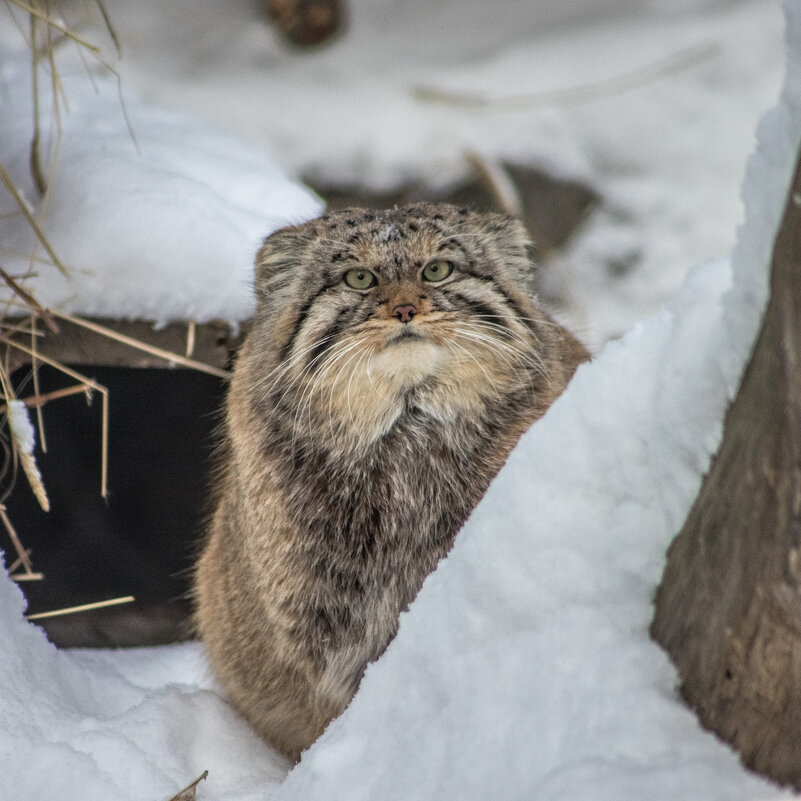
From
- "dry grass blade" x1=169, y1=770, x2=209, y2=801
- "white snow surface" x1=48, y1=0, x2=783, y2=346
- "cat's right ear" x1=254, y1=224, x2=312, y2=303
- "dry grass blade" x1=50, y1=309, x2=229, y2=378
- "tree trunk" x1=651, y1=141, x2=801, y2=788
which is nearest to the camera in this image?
"tree trunk" x1=651, y1=141, x2=801, y2=788

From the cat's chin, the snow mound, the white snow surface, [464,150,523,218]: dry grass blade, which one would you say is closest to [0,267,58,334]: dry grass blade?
the snow mound

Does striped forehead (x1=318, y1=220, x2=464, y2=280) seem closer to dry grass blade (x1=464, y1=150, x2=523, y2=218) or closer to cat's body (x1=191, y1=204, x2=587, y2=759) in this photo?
cat's body (x1=191, y1=204, x2=587, y2=759)

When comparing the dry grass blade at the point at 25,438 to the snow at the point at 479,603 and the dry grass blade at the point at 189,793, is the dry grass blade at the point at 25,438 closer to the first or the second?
the snow at the point at 479,603

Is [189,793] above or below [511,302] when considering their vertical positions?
below

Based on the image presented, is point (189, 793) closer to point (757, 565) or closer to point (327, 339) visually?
point (327, 339)

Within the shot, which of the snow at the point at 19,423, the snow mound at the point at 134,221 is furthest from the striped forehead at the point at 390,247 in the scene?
the snow at the point at 19,423

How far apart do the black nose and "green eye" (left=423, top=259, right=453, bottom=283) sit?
0.64 ft

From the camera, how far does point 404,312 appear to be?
2.64m

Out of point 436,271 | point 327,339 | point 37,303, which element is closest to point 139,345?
point 37,303

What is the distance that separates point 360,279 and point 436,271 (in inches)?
8.7

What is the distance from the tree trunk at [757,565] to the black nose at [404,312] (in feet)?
4.27

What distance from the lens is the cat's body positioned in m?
2.72

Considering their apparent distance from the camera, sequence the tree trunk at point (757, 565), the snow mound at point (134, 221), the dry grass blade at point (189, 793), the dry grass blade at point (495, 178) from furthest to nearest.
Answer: the dry grass blade at point (495, 178) < the snow mound at point (134, 221) < the dry grass blade at point (189, 793) < the tree trunk at point (757, 565)

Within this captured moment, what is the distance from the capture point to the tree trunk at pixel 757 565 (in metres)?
1.23
